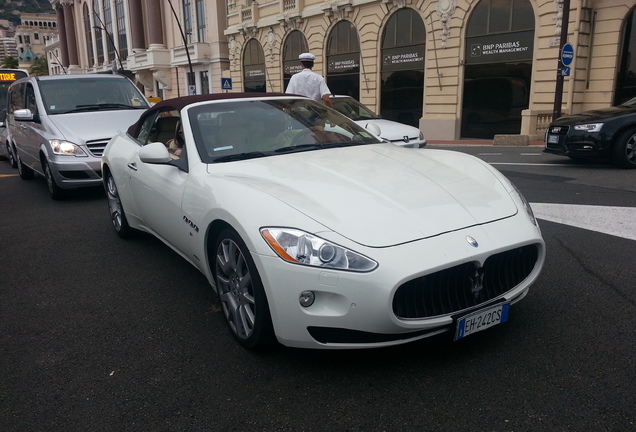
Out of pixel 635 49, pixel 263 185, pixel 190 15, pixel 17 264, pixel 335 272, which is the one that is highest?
pixel 190 15

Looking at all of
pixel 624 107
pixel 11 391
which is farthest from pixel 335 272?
pixel 624 107

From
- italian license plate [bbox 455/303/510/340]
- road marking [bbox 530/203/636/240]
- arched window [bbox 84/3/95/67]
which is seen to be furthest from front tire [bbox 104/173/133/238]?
arched window [bbox 84/3/95/67]

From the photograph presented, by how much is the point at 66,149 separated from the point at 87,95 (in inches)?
56.1

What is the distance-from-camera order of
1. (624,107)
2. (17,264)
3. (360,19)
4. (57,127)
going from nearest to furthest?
(17,264), (57,127), (624,107), (360,19)

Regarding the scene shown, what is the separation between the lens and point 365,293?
2352 millimetres

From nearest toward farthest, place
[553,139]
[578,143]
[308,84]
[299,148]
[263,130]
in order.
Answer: [299,148] → [263,130] → [308,84] → [578,143] → [553,139]

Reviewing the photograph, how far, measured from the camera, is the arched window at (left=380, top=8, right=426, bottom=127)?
20844 mm

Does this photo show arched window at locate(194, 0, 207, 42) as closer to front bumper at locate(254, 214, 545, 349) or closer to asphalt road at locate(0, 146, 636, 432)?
asphalt road at locate(0, 146, 636, 432)

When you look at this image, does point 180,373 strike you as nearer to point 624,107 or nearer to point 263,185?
point 263,185

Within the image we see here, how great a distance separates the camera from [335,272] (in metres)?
2.38

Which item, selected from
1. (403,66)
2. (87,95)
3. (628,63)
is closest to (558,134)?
(87,95)

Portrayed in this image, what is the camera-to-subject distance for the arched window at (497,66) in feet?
57.0

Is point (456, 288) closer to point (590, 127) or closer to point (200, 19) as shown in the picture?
point (590, 127)

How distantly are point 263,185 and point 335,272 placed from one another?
82cm
